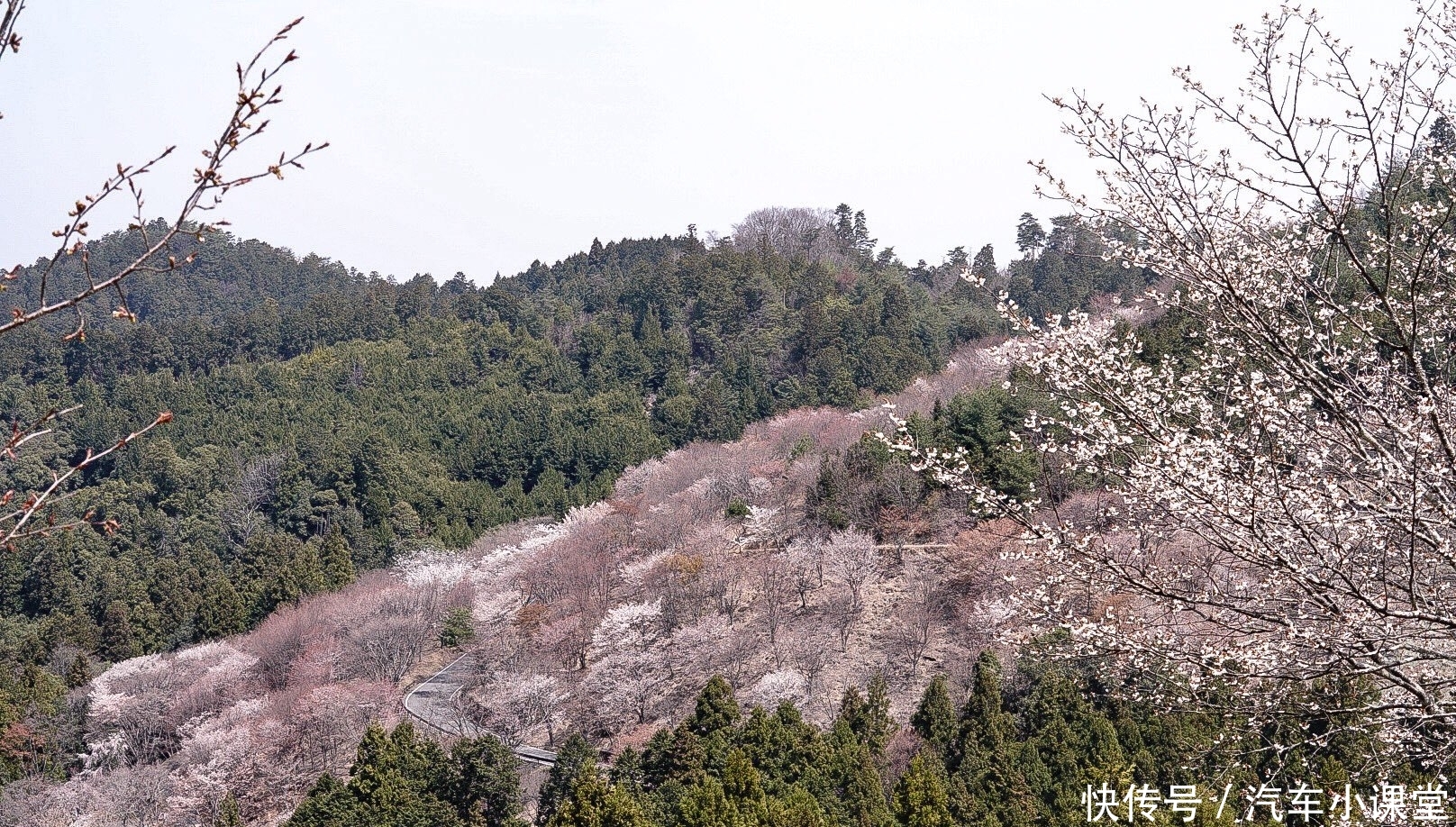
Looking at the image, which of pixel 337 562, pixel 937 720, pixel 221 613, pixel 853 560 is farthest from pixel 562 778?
pixel 337 562

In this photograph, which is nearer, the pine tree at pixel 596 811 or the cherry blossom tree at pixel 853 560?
the pine tree at pixel 596 811

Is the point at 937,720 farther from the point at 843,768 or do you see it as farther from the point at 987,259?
the point at 987,259

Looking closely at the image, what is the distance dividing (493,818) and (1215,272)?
13850 mm

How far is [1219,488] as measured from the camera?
11.2 ft

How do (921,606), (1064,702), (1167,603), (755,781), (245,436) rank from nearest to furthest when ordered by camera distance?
1. (1167,603)
2. (755,781)
3. (1064,702)
4. (921,606)
5. (245,436)

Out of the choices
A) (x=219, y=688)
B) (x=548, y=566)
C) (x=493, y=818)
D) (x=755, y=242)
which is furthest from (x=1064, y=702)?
(x=755, y=242)

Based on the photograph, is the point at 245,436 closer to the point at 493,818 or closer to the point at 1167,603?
the point at 493,818

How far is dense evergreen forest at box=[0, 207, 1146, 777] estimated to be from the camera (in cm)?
2878

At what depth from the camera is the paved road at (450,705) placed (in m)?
18.7

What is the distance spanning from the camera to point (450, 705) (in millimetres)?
20781

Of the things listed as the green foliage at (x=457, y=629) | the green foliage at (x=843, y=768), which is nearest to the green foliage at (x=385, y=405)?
the green foliage at (x=457, y=629)

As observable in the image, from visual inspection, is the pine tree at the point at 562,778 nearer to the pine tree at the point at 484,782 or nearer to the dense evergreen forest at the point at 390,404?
the pine tree at the point at 484,782

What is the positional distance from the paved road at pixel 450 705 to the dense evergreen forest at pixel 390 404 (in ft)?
22.3

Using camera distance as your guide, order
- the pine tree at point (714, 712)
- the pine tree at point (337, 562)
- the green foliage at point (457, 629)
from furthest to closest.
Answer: the pine tree at point (337, 562) < the green foliage at point (457, 629) < the pine tree at point (714, 712)
